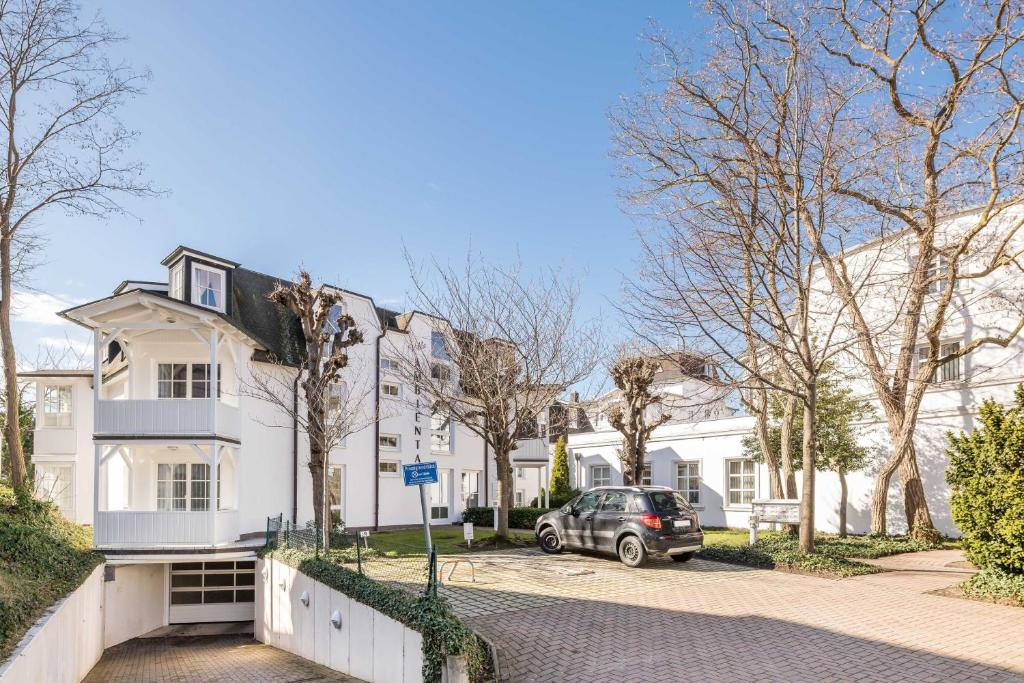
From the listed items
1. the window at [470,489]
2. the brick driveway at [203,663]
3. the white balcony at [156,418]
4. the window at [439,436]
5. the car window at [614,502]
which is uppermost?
the white balcony at [156,418]

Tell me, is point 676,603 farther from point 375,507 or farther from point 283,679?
point 375,507

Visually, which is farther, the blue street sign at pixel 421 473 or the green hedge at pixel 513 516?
the green hedge at pixel 513 516

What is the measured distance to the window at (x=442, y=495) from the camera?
1091 inches

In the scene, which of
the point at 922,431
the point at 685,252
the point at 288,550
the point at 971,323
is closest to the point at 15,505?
the point at 288,550

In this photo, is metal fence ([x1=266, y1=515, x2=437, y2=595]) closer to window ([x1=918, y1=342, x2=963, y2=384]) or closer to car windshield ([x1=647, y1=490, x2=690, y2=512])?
car windshield ([x1=647, y1=490, x2=690, y2=512])

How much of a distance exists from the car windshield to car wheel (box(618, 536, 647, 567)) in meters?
0.79

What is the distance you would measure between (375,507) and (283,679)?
11186 mm

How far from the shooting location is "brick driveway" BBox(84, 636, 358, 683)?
44.8ft

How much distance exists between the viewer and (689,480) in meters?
27.2

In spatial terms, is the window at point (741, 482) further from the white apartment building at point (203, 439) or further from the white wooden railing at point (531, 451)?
the white apartment building at point (203, 439)

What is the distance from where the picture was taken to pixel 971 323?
20609mm

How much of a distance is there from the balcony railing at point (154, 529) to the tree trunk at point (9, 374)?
10.4ft

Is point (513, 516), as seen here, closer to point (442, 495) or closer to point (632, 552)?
point (442, 495)

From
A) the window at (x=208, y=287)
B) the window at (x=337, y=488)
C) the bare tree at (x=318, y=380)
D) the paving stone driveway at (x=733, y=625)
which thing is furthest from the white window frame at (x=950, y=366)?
the window at (x=208, y=287)
